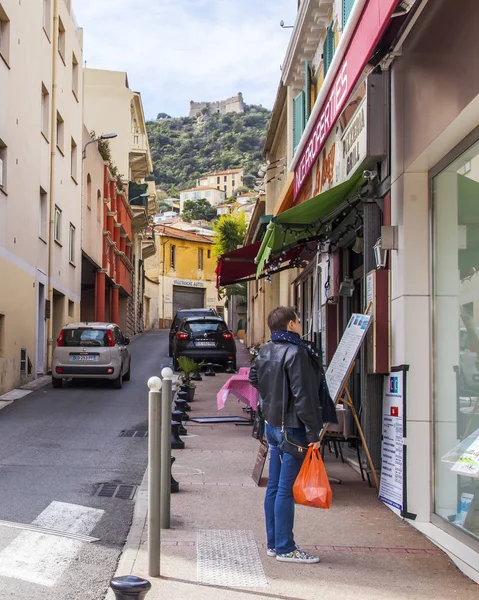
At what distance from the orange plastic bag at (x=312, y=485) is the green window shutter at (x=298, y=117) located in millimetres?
11508

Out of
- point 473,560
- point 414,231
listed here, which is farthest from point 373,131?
point 473,560

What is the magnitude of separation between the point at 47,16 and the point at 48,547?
68.0 feet

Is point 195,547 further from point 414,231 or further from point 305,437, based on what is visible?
point 414,231

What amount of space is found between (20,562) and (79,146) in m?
24.4

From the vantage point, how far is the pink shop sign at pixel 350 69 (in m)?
6.45

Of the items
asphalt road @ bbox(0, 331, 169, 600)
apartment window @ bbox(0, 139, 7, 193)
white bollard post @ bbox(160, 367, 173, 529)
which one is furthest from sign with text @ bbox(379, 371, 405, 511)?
apartment window @ bbox(0, 139, 7, 193)

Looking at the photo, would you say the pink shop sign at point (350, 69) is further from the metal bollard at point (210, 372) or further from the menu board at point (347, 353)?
the metal bollard at point (210, 372)

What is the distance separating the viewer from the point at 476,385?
18.8ft

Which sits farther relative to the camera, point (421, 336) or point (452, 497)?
point (421, 336)

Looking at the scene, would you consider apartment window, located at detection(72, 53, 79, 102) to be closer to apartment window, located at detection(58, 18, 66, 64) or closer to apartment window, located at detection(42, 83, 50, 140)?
apartment window, located at detection(58, 18, 66, 64)

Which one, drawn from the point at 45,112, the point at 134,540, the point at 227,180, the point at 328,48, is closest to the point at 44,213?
the point at 45,112

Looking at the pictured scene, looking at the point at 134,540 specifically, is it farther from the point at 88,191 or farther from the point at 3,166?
the point at 88,191

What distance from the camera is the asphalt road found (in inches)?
200

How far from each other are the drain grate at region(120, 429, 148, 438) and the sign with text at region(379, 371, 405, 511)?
16.6 ft
